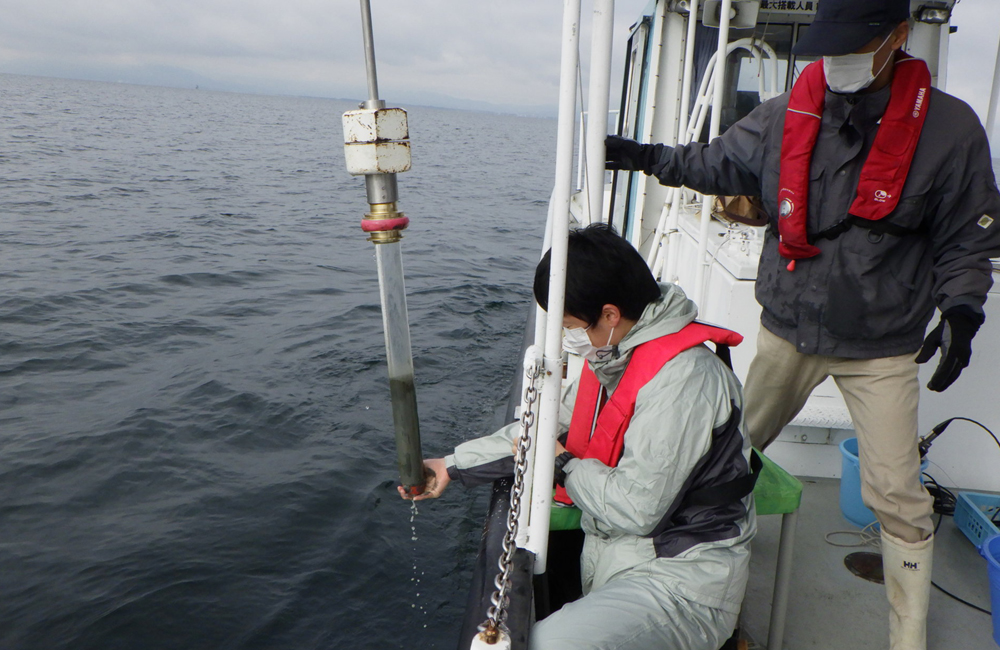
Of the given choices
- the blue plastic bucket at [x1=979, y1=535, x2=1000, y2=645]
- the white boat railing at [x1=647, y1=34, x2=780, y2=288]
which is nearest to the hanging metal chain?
the white boat railing at [x1=647, y1=34, x2=780, y2=288]

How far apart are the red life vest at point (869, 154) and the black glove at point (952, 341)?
0.36 m

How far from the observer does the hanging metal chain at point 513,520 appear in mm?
1691

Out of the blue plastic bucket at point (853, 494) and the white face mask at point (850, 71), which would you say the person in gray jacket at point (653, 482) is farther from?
the blue plastic bucket at point (853, 494)

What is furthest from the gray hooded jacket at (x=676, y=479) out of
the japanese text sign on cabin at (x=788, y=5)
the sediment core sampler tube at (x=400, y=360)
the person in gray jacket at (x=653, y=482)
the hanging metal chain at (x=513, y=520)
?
the japanese text sign on cabin at (x=788, y=5)

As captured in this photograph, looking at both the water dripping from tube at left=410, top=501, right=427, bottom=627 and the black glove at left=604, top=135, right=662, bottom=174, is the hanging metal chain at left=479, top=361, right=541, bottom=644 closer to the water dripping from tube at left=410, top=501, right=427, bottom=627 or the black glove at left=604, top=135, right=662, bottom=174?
the black glove at left=604, top=135, right=662, bottom=174

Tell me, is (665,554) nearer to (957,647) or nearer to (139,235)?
(957,647)

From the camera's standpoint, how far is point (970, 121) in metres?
2.18

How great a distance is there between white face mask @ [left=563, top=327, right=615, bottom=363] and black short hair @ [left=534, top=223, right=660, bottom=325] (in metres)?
0.04

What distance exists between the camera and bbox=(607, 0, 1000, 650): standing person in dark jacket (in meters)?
2.16

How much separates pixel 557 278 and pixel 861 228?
46.8 inches

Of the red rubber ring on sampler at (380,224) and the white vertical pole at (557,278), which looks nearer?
the white vertical pole at (557,278)

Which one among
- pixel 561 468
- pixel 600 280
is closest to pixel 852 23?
pixel 600 280

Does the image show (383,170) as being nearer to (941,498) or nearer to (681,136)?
(681,136)

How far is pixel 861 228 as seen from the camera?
232 cm
